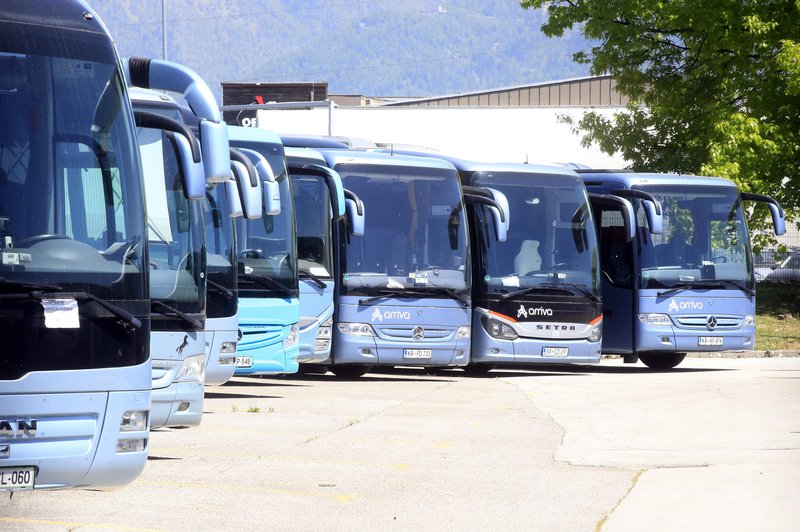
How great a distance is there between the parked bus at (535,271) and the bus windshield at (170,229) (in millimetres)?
9600

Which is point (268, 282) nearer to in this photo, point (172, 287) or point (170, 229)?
point (170, 229)

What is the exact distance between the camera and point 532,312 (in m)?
20.7

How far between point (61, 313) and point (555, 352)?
558 inches

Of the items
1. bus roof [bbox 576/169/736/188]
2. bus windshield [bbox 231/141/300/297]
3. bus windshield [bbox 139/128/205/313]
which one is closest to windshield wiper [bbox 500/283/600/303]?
bus roof [bbox 576/169/736/188]

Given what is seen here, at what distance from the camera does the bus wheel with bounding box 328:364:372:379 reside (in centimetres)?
2117

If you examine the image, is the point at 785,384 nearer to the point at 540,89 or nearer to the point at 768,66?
the point at 768,66

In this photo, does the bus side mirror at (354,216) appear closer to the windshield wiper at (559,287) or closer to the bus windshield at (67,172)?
the windshield wiper at (559,287)

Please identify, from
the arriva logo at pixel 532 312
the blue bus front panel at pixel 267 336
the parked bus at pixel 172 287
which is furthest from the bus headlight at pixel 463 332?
the parked bus at pixel 172 287

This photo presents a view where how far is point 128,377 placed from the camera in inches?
297

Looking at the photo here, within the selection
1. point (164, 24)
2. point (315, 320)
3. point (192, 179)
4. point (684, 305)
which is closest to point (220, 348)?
point (315, 320)

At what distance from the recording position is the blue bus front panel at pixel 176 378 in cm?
1059

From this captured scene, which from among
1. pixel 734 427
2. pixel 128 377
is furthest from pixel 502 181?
pixel 128 377

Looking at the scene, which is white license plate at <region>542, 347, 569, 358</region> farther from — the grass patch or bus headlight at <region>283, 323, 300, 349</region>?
the grass patch

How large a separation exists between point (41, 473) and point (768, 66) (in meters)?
24.3
